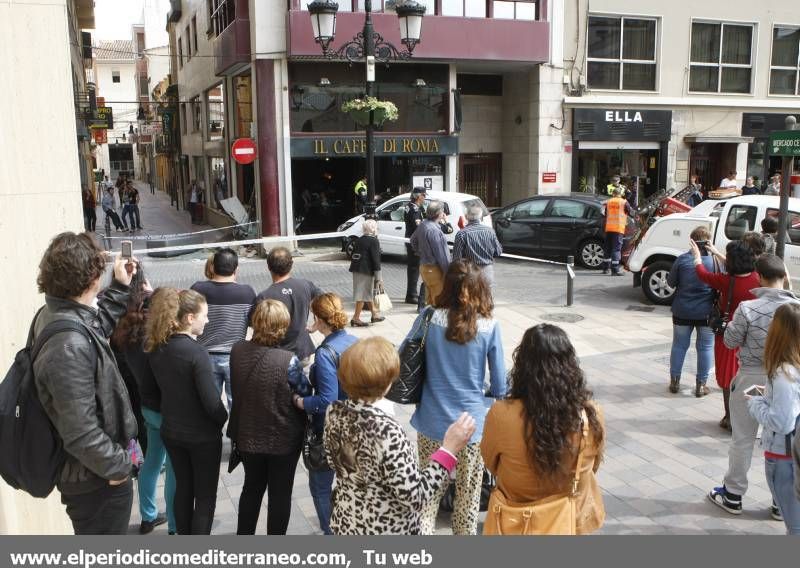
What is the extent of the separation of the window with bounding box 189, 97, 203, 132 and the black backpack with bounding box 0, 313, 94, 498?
27536 millimetres

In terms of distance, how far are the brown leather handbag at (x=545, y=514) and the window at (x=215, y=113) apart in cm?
2479

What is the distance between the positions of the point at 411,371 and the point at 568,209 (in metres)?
12.4

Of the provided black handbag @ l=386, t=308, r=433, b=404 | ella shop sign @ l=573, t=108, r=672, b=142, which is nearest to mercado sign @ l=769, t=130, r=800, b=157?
black handbag @ l=386, t=308, r=433, b=404

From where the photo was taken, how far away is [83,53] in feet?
107

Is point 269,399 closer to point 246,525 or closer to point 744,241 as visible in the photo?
point 246,525

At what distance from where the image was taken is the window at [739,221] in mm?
11867

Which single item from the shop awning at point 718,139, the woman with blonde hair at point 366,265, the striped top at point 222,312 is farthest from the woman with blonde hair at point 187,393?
the shop awning at point 718,139

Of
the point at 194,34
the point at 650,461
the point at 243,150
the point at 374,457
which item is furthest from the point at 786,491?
the point at 194,34

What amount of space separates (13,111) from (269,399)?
251 centimetres

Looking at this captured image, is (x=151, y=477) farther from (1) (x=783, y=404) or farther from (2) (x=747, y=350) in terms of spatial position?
(2) (x=747, y=350)

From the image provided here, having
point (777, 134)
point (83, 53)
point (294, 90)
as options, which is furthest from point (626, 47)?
point (83, 53)

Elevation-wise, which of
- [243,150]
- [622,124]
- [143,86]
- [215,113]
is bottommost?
[243,150]

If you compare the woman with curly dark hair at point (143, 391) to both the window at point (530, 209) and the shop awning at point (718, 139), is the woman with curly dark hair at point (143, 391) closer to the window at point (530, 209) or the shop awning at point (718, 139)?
the window at point (530, 209)

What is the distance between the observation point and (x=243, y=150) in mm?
18734
